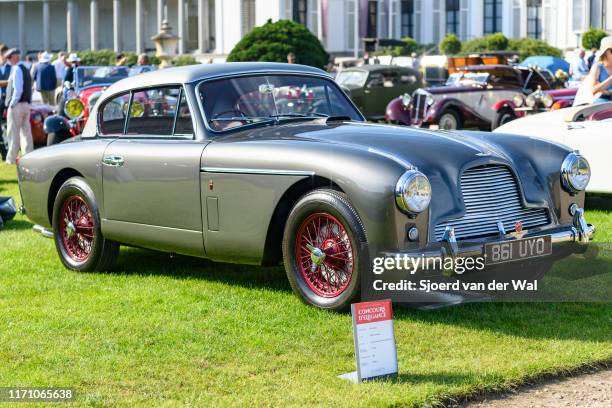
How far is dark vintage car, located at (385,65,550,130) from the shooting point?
21328mm

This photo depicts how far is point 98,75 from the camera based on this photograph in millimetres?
24391

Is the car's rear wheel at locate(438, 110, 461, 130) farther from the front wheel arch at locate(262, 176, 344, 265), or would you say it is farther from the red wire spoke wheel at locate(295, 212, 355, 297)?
the red wire spoke wheel at locate(295, 212, 355, 297)

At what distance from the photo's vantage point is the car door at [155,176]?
22.7 ft

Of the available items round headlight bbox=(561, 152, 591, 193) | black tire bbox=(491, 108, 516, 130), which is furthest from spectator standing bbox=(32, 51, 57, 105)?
round headlight bbox=(561, 152, 591, 193)

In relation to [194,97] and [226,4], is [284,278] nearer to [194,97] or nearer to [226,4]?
[194,97]

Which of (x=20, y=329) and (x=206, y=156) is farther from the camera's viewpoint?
(x=206, y=156)

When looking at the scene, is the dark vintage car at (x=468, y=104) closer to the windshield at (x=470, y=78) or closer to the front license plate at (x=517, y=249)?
the windshield at (x=470, y=78)

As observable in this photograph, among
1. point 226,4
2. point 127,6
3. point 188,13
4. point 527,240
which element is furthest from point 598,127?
point 127,6

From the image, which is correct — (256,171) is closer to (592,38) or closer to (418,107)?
(418,107)

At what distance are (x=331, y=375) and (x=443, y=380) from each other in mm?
524

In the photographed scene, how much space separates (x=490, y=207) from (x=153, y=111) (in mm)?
2583

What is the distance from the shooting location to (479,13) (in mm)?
87750

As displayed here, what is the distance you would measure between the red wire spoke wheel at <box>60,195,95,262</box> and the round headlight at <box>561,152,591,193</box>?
10.9ft

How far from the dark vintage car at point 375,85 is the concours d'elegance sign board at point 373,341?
21.5 m
